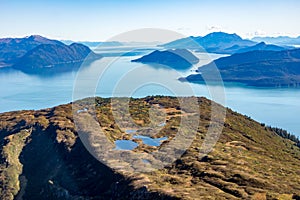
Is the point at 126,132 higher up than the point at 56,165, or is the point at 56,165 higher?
the point at 126,132

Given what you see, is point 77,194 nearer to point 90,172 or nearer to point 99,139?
point 90,172

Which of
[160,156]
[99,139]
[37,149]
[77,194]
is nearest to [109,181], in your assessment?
[77,194]

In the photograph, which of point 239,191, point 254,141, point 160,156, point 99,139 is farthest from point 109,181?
point 254,141

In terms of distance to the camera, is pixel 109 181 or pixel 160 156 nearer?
pixel 109 181

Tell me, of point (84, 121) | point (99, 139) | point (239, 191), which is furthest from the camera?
point (84, 121)

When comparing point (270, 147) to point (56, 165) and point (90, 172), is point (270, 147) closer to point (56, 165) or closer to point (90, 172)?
point (90, 172)

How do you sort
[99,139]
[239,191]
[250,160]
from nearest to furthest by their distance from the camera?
1. [239,191]
2. [250,160]
3. [99,139]
